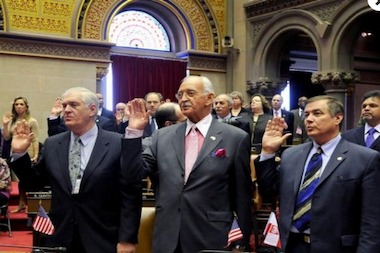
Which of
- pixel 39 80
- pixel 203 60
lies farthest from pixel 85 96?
pixel 203 60

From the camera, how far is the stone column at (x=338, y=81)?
9422 millimetres

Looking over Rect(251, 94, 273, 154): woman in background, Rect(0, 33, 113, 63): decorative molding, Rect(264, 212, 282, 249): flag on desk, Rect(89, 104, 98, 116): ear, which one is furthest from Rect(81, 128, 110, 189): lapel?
Rect(0, 33, 113, 63): decorative molding

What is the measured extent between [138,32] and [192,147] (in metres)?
8.33

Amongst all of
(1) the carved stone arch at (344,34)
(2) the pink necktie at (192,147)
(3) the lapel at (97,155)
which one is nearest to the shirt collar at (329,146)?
(2) the pink necktie at (192,147)

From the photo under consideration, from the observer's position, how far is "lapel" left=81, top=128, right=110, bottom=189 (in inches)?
114

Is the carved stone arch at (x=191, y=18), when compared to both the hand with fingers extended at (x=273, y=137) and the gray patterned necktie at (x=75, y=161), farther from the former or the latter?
the hand with fingers extended at (x=273, y=137)

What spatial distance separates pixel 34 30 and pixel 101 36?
116 centimetres

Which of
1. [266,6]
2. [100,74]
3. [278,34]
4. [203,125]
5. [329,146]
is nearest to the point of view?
[329,146]

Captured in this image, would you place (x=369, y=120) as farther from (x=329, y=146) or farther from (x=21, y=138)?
(x=21, y=138)

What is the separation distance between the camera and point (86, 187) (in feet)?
9.45

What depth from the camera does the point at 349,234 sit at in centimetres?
258

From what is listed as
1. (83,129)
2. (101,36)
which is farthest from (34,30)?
(83,129)

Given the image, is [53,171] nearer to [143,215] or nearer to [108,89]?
→ [143,215]

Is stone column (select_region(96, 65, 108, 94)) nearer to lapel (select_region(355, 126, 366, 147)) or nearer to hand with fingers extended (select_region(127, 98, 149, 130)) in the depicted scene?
lapel (select_region(355, 126, 366, 147))
